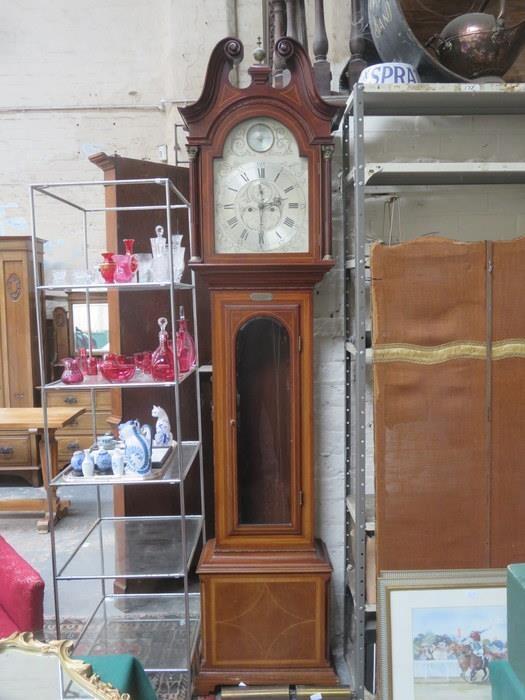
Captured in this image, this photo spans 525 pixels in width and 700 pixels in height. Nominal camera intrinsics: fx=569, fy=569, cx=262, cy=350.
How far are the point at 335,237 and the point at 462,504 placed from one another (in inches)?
39.7

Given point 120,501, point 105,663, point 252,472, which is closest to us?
point 105,663

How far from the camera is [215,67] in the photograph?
5.84 feet

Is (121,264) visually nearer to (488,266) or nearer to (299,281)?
(299,281)

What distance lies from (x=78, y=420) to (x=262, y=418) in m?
2.67

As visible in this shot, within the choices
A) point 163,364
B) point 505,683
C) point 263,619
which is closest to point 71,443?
point 163,364

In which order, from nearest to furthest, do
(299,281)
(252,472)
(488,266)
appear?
(488,266)
(299,281)
(252,472)

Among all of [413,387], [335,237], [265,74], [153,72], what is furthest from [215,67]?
[153,72]

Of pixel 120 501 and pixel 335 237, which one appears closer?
pixel 335 237

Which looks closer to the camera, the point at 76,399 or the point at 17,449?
the point at 17,449

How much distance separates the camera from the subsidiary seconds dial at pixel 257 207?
6.10 ft

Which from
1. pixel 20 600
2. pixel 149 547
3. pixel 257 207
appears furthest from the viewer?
pixel 149 547

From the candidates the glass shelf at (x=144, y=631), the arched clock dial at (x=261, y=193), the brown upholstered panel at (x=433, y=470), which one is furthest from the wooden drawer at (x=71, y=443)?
the brown upholstered panel at (x=433, y=470)

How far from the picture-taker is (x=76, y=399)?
424 centimetres

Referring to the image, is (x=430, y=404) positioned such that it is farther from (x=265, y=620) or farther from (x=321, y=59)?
(x=321, y=59)
